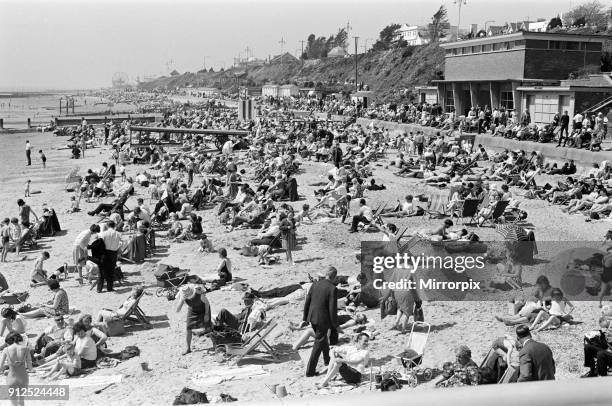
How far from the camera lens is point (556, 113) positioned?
92.1ft

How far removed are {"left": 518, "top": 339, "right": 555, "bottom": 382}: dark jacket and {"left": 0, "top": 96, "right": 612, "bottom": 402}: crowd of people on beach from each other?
0.04 ft

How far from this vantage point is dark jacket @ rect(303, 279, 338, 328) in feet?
23.2

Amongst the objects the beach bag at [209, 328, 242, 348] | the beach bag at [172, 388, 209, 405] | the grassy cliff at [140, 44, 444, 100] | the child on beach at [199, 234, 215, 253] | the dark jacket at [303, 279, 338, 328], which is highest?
the grassy cliff at [140, 44, 444, 100]

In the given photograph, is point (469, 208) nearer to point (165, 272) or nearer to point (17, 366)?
point (165, 272)

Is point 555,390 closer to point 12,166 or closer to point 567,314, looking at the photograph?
point 567,314

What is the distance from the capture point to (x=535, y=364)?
19.0ft

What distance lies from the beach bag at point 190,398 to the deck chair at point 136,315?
2.91 m

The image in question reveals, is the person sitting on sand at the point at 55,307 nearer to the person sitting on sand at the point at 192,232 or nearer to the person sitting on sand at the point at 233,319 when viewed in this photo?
the person sitting on sand at the point at 233,319

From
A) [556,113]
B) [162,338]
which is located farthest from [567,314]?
[556,113]

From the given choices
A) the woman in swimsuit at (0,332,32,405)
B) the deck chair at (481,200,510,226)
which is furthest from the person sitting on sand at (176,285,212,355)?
the deck chair at (481,200,510,226)

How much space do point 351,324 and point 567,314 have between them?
2870mm

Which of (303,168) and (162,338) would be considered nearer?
(162,338)

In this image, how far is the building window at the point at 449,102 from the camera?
4034 centimetres

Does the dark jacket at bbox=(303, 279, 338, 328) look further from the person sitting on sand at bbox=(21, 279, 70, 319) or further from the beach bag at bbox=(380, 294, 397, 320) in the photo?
the person sitting on sand at bbox=(21, 279, 70, 319)
